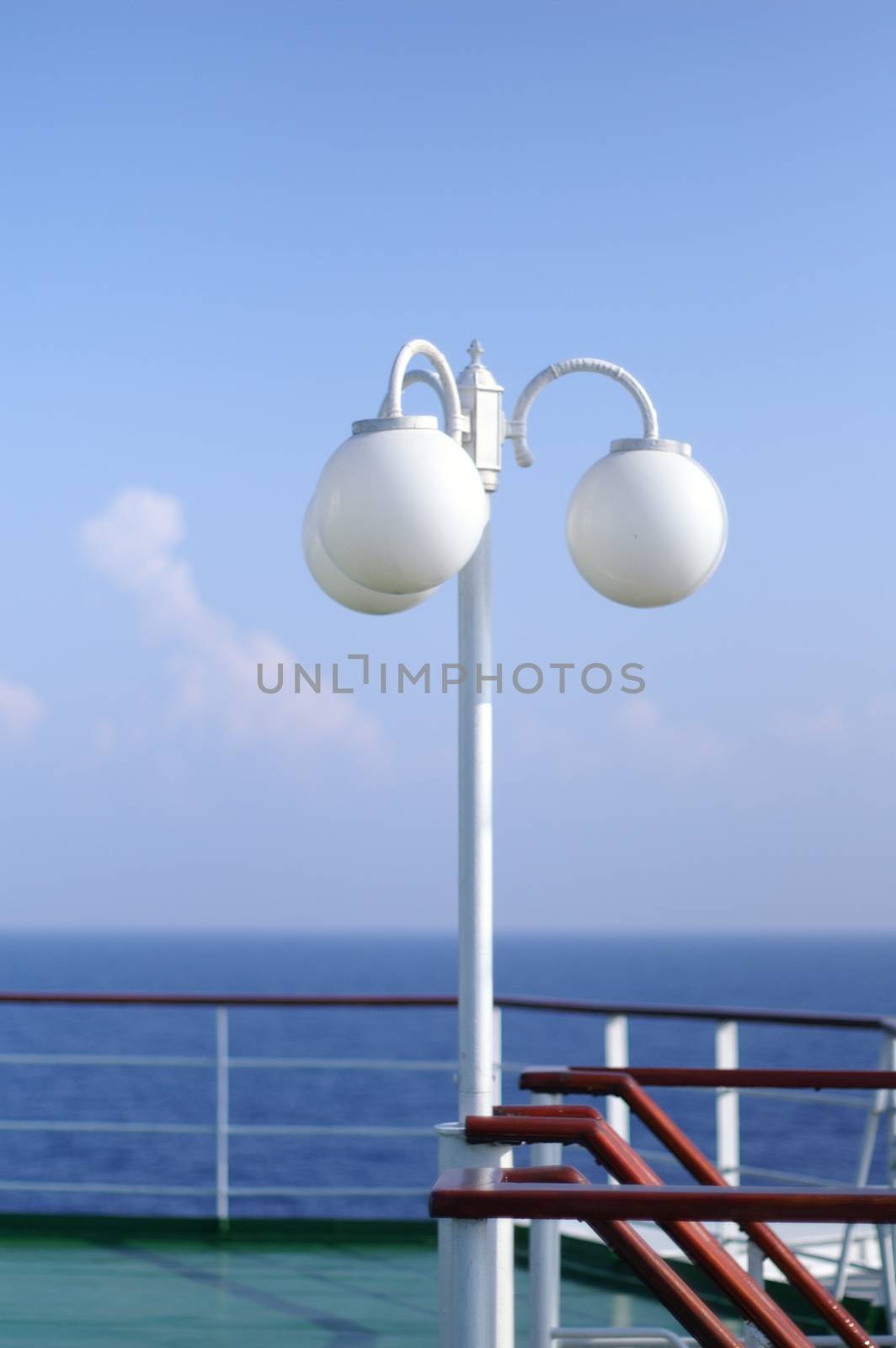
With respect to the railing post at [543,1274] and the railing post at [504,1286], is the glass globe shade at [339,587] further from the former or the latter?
the railing post at [504,1286]

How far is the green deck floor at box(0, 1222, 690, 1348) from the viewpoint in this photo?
3.84m

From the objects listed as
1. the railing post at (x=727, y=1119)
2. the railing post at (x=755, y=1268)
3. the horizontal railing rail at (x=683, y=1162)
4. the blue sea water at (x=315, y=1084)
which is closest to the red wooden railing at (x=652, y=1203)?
the horizontal railing rail at (x=683, y=1162)

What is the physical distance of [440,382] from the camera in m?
2.58

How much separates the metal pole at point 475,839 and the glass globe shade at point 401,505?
27 centimetres

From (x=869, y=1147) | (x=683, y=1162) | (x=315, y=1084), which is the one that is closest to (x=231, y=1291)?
(x=869, y=1147)

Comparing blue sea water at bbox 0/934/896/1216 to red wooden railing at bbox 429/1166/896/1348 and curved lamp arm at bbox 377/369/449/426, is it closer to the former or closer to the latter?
curved lamp arm at bbox 377/369/449/426

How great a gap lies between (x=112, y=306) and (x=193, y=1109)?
2003 cm

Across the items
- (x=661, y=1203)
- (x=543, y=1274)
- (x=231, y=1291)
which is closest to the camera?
(x=661, y=1203)

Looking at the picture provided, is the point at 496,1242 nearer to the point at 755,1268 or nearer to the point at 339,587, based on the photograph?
A: the point at 755,1268

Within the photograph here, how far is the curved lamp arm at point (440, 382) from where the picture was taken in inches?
94.4

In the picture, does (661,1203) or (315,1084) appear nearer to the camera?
(661,1203)

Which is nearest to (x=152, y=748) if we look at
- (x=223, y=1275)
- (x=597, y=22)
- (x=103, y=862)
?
(x=103, y=862)

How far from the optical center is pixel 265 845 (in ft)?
159

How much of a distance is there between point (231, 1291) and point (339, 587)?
7.44 ft
